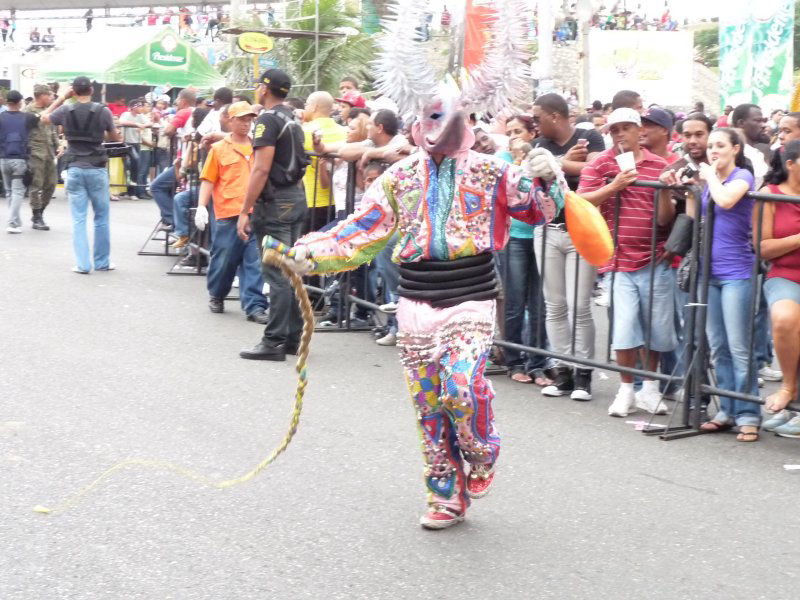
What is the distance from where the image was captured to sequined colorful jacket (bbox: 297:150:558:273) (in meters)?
5.06

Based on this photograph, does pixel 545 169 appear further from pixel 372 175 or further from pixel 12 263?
pixel 12 263

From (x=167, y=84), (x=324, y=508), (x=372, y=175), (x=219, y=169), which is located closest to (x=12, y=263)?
(x=219, y=169)

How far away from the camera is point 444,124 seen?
502 centimetres

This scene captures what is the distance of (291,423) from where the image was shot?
552cm

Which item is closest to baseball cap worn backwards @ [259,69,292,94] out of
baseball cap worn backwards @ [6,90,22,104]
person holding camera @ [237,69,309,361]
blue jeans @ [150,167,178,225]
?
person holding camera @ [237,69,309,361]

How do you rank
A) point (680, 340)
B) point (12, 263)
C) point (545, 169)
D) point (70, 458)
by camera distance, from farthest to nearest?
point (12, 263) < point (680, 340) < point (70, 458) < point (545, 169)

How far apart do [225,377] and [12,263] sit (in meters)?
6.03

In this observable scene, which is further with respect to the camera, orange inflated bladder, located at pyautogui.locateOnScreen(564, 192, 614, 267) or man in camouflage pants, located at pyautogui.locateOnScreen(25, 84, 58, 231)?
man in camouflage pants, located at pyautogui.locateOnScreen(25, 84, 58, 231)

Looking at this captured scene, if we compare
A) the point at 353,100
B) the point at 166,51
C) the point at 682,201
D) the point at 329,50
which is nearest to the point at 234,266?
the point at 353,100

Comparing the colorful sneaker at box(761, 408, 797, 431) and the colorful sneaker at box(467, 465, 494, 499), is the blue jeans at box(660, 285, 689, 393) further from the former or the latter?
the colorful sneaker at box(467, 465, 494, 499)

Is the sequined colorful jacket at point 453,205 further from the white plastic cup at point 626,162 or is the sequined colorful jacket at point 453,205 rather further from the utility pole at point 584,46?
the utility pole at point 584,46

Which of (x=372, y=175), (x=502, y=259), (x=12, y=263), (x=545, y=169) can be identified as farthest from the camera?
(x=12, y=263)

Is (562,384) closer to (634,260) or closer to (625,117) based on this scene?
(634,260)

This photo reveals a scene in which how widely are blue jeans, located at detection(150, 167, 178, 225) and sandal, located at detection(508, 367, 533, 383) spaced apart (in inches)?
286
